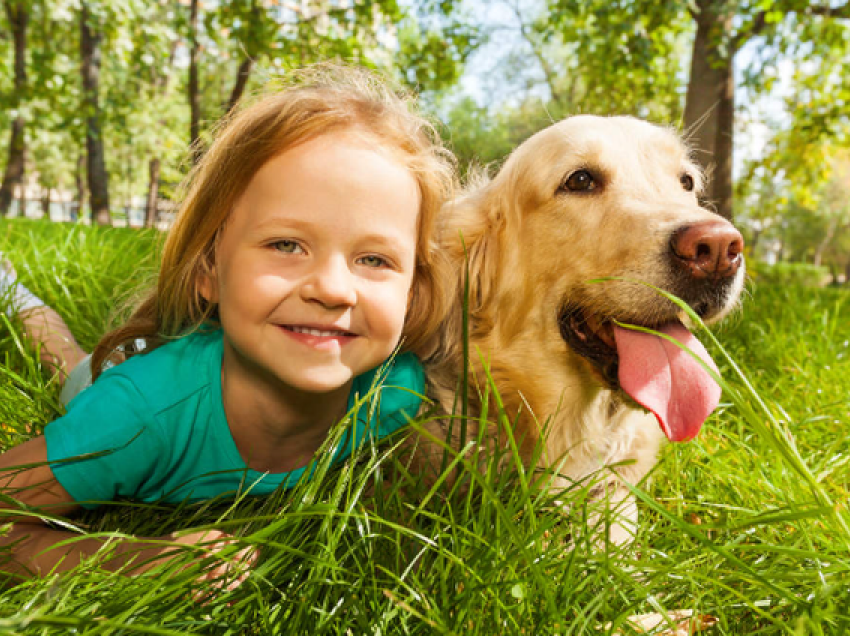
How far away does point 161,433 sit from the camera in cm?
180

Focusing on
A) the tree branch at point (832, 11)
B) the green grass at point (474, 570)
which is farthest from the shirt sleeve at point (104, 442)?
the tree branch at point (832, 11)

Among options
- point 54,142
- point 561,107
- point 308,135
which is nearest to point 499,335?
point 308,135

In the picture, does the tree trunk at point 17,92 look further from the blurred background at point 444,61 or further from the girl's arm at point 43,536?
the girl's arm at point 43,536

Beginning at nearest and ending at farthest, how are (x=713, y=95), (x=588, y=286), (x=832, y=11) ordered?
(x=588, y=286) → (x=713, y=95) → (x=832, y=11)

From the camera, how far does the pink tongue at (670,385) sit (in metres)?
1.86

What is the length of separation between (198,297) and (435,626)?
1.43 meters

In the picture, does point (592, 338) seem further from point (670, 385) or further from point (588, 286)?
point (670, 385)

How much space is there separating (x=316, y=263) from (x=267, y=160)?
1.23 feet

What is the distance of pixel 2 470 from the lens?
163 centimetres

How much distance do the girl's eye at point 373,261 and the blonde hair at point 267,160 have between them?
304mm

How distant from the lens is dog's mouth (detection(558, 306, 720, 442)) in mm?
1867

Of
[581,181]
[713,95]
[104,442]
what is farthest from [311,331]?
[713,95]

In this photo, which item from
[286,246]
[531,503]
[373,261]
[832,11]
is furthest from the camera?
[832,11]

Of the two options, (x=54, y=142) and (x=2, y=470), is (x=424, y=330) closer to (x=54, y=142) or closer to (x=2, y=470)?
(x=2, y=470)
